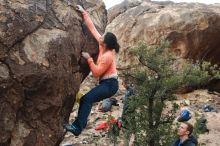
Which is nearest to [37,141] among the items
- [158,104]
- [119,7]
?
[158,104]

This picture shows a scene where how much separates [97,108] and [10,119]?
36.0 ft

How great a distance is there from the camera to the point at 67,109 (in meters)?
6.84

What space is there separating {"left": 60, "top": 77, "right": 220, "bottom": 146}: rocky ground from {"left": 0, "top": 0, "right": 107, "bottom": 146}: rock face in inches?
228

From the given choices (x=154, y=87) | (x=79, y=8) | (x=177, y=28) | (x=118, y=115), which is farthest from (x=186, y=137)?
(x=177, y=28)

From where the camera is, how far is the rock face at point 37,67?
5.80 meters

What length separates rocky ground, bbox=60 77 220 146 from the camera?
13.8 m

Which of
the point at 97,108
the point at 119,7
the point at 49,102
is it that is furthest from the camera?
the point at 119,7

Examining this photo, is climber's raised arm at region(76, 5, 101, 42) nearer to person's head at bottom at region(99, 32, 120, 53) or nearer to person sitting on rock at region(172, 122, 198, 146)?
person's head at bottom at region(99, 32, 120, 53)

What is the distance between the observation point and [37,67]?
5906 millimetres

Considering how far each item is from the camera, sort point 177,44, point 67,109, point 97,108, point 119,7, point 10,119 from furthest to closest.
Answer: point 119,7, point 177,44, point 97,108, point 67,109, point 10,119

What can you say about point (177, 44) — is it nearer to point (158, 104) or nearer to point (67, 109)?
point (158, 104)

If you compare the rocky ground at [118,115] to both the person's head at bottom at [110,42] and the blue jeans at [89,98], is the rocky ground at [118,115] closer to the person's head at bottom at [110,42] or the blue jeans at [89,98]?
the blue jeans at [89,98]

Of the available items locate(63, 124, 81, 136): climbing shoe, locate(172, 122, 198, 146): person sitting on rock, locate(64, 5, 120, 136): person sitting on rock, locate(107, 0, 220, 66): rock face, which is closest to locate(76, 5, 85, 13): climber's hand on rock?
locate(64, 5, 120, 136): person sitting on rock

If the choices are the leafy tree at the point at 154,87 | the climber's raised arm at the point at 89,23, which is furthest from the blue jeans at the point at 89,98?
the leafy tree at the point at 154,87
